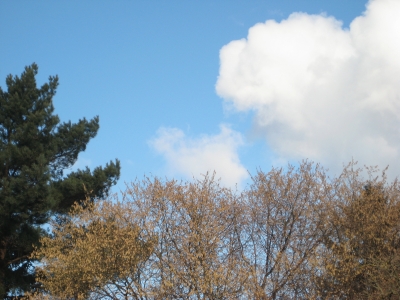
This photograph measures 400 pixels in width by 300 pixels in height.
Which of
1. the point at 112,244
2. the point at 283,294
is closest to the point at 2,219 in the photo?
the point at 112,244

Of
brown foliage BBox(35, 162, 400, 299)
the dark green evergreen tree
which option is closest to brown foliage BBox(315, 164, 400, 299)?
brown foliage BBox(35, 162, 400, 299)

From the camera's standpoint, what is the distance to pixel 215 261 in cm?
2141

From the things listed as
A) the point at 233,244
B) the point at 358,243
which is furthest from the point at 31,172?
the point at 358,243

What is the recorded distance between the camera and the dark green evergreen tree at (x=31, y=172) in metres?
24.6

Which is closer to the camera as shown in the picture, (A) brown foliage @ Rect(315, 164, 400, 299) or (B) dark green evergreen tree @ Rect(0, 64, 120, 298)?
(A) brown foliage @ Rect(315, 164, 400, 299)

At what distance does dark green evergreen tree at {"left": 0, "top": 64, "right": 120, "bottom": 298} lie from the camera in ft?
80.8

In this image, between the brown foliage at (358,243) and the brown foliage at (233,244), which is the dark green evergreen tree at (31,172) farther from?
the brown foliage at (358,243)

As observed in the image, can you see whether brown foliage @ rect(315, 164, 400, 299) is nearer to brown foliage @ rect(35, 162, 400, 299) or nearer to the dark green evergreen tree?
brown foliage @ rect(35, 162, 400, 299)

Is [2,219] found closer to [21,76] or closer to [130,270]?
[130,270]

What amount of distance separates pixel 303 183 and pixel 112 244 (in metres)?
10.8

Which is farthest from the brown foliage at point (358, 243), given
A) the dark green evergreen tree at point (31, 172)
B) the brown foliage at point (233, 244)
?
the dark green evergreen tree at point (31, 172)

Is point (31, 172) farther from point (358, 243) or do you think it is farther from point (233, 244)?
point (358, 243)

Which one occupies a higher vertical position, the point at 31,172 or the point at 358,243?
the point at 31,172

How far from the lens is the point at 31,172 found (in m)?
24.5
